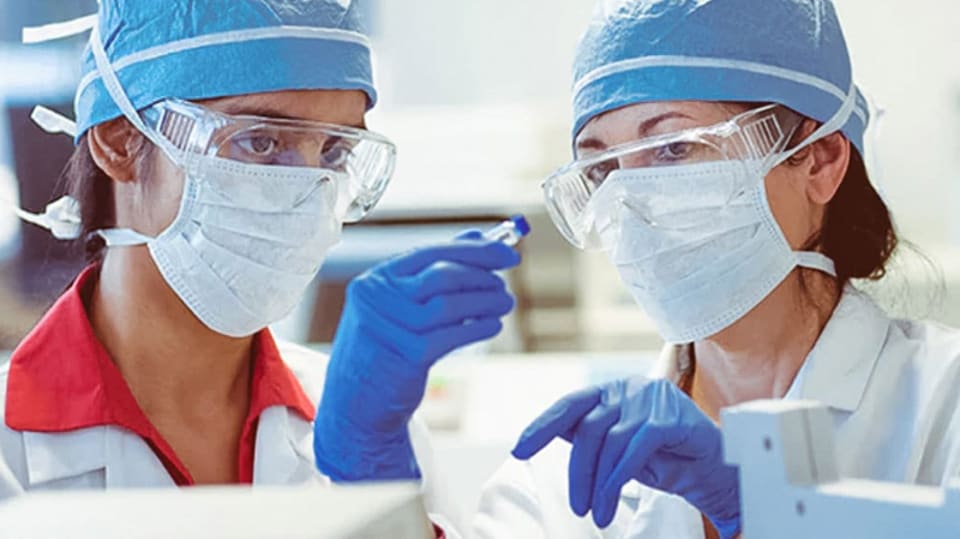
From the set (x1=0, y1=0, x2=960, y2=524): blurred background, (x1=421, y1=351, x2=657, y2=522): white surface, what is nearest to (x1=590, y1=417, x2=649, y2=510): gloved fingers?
(x1=421, y1=351, x2=657, y2=522): white surface

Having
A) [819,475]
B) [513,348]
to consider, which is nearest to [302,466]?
[819,475]

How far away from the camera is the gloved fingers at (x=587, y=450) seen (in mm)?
1287

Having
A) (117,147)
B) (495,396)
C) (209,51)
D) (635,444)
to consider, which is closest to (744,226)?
(635,444)

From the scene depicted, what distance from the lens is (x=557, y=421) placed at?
129 cm

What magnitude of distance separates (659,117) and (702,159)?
0.30ft

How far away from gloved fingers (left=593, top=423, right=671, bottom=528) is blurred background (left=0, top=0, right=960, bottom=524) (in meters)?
1.33

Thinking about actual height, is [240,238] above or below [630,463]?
above

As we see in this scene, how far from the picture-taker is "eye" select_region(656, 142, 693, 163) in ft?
5.04

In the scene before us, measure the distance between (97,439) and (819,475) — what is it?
106 cm

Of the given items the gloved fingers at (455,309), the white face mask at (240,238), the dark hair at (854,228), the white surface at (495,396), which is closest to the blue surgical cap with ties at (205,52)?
the white face mask at (240,238)

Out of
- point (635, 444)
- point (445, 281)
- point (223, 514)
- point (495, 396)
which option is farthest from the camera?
point (495, 396)

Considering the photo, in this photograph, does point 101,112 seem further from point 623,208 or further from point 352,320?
point 623,208

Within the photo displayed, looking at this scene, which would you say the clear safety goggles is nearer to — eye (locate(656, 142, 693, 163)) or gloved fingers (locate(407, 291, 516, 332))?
eye (locate(656, 142, 693, 163))

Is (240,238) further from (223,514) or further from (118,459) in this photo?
Answer: (223,514)
